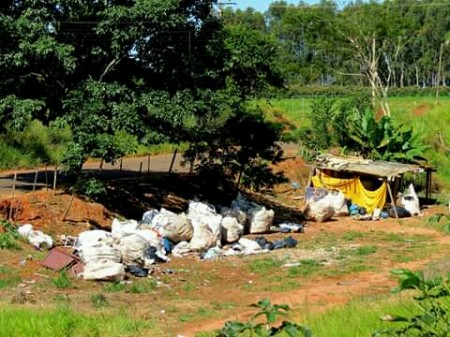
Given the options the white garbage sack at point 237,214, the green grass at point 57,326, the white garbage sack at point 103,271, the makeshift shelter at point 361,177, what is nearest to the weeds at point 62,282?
the white garbage sack at point 103,271

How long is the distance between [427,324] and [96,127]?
1476 cm

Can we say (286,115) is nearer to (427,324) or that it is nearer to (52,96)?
(52,96)

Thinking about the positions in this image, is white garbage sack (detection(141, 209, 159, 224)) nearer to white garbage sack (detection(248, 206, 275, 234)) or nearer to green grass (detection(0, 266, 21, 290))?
white garbage sack (detection(248, 206, 275, 234))

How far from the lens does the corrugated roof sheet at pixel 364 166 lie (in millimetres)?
24141

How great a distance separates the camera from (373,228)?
2258cm

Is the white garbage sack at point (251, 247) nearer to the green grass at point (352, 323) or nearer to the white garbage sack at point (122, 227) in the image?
the white garbage sack at point (122, 227)

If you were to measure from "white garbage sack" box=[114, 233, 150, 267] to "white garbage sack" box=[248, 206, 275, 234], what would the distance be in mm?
4956

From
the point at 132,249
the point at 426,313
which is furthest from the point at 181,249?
the point at 426,313

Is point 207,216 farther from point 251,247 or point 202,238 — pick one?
point 251,247

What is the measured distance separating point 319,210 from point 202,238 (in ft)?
19.9

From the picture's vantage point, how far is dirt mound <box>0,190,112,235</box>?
58.4 ft

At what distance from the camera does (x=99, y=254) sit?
48.2ft

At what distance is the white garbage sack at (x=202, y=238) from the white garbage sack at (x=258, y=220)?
92.3 inches

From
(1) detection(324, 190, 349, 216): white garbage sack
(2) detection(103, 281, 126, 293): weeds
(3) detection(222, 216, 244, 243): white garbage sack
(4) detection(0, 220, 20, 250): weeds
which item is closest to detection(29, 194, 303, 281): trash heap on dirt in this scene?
(3) detection(222, 216, 244, 243): white garbage sack
